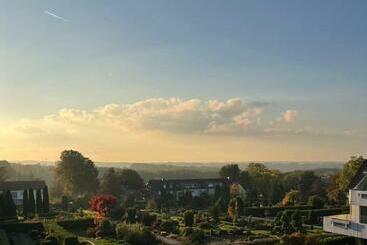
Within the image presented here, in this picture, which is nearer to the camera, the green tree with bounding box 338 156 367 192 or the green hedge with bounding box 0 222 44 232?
the green hedge with bounding box 0 222 44 232

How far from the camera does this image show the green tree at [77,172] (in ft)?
321

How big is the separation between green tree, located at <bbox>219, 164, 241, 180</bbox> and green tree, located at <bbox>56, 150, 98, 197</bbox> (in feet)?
87.4

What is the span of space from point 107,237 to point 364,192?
23.3 meters

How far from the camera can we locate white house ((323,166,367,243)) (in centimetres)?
3862

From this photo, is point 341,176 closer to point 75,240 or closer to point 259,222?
point 259,222

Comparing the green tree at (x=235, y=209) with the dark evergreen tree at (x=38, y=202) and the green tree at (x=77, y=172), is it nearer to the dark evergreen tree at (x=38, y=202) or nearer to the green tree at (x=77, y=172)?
the dark evergreen tree at (x=38, y=202)

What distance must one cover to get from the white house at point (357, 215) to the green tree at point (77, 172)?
210 feet

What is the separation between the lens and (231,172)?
106m

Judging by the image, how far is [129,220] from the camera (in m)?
56.3

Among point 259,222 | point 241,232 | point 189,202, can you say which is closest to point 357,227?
point 241,232

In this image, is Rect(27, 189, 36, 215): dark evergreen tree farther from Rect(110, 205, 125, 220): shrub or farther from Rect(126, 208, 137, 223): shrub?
Rect(126, 208, 137, 223): shrub

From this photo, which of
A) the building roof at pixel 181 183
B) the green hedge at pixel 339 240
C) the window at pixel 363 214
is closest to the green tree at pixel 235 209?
the green hedge at pixel 339 240

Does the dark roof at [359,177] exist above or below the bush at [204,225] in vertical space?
above

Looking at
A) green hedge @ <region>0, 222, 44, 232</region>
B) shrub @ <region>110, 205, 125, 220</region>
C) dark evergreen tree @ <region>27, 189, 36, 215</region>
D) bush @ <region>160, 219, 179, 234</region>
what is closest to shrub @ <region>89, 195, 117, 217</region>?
shrub @ <region>110, 205, 125, 220</region>
